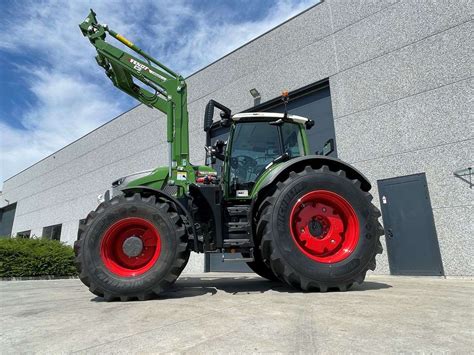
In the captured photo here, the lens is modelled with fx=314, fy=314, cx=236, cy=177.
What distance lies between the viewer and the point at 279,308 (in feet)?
8.76

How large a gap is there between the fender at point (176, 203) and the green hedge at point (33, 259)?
8.28 meters

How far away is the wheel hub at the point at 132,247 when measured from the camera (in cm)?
367

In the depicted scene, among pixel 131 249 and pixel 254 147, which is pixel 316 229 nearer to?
pixel 254 147

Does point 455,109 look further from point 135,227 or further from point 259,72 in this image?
point 135,227

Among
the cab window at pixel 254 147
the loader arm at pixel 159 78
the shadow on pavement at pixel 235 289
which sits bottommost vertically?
the shadow on pavement at pixel 235 289

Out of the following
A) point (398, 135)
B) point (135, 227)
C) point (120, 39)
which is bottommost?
point (135, 227)

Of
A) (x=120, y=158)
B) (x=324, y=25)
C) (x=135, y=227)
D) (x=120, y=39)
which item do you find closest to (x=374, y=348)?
(x=135, y=227)

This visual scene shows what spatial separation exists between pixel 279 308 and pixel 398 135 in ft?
20.0

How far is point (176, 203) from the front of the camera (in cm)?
396

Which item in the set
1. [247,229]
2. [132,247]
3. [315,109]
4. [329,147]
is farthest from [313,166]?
[315,109]

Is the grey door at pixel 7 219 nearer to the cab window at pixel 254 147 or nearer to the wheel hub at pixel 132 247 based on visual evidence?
the wheel hub at pixel 132 247

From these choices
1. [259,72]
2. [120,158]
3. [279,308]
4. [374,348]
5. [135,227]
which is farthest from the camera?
[120,158]

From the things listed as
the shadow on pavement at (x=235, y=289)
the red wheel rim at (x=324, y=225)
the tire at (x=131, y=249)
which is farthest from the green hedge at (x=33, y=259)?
the red wheel rim at (x=324, y=225)

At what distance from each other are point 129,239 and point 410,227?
5.97 meters
